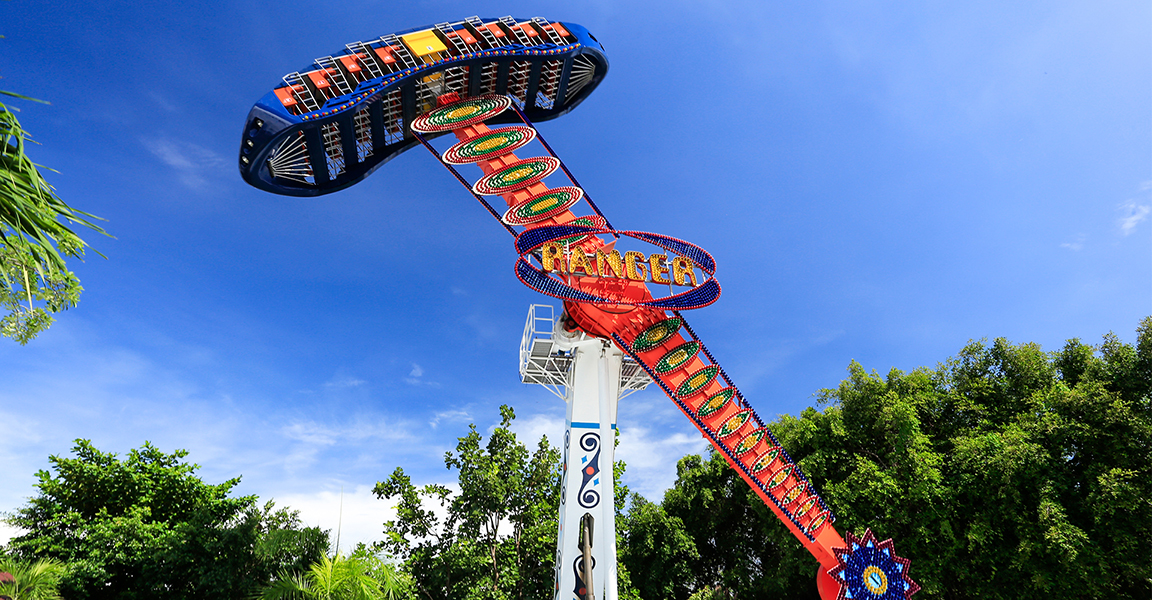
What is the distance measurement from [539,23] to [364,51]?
20.3 feet

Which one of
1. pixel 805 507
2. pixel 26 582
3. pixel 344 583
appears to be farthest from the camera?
pixel 805 507

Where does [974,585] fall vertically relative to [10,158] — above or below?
below

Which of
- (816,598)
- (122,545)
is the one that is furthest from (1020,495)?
(122,545)

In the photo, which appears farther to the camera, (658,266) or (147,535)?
(147,535)

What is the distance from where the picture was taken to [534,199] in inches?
749

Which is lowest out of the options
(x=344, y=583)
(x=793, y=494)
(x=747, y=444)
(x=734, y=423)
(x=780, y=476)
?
(x=344, y=583)

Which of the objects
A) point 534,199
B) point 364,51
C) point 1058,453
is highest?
point 364,51

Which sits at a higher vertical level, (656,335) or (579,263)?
(579,263)

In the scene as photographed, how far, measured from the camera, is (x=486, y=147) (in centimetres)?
2008

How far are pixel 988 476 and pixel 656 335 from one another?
1163 cm

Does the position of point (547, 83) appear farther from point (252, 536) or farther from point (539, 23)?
point (252, 536)

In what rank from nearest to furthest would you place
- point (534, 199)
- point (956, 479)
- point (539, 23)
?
point (534, 199) → point (956, 479) → point (539, 23)

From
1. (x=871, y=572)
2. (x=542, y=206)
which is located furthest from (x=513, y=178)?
(x=871, y=572)

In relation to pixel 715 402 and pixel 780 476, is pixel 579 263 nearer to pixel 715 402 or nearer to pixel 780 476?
pixel 715 402
